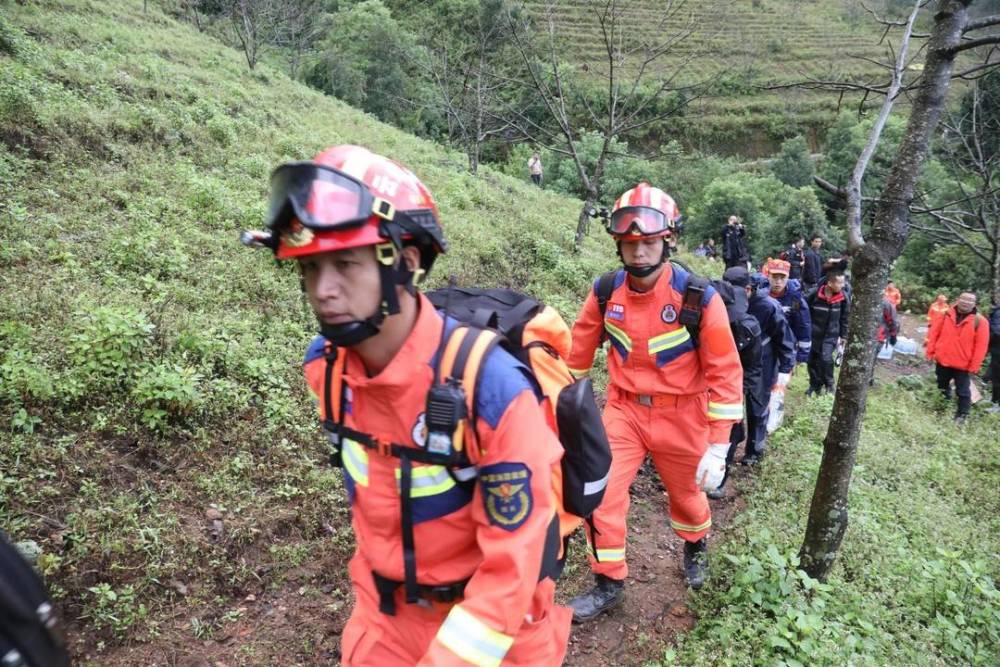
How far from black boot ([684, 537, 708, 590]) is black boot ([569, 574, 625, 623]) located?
582 millimetres

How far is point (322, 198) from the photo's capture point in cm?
179

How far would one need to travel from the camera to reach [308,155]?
1145cm

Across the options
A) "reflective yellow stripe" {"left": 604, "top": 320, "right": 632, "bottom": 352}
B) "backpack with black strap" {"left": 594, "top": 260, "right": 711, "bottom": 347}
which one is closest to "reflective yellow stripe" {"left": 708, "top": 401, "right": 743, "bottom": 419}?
"backpack with black strap" {"left": 594, "top": 260, "right": 711, "bottom": 347}

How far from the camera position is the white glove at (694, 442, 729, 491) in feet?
12.6

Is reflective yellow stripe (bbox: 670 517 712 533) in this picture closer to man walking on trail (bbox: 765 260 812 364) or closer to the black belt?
the black belt

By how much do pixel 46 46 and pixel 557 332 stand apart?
41.2 ft

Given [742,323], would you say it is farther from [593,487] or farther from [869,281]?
[593,487]

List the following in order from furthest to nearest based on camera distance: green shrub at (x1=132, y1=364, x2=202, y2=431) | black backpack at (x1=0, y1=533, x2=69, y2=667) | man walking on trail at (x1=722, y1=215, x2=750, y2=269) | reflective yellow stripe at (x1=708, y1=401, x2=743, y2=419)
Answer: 1. man walking on trail at (x1=722, y1=215, x2=750, y2=269)
2. green shrub at (x1=132, y1=364, x2=202, y2=431)
3. reflective yellow stripe at (x1=708, y1=401, x2=743, y2=419)
4. black backpack at (x1=0, y1=533, x2=69, y2=667)

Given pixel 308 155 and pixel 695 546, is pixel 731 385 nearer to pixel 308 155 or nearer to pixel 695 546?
pixel 695 546

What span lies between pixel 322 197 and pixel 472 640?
1.29m

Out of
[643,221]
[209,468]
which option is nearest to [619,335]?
[643,221]

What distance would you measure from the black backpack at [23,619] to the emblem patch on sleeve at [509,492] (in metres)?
1.04

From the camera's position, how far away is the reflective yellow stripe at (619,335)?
4.20 m

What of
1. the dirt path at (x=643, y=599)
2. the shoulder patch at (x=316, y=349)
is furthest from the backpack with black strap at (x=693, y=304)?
the shoulder patch at (x=316, y=349)
